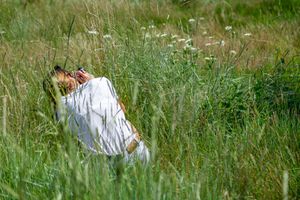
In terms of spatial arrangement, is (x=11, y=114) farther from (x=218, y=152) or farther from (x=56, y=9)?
(x=56, y=9)

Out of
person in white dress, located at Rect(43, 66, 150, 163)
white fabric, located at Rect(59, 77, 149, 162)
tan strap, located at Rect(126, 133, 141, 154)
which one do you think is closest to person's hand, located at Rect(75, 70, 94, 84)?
person in white dress, located at Rect(43, 66, 150, 163)

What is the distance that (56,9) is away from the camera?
7.67 meters

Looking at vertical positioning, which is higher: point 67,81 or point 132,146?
point 67,81

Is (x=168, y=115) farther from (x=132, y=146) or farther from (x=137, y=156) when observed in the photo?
(x=137, y=156)

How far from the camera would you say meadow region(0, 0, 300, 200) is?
2.38 metres

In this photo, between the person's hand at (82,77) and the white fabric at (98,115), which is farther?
the person's hand at (82,77)

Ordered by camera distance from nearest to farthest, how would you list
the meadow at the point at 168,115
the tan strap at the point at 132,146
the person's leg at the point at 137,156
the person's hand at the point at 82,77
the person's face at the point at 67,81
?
the meadow at the point at 168,115 → the person's leg at the point at 137,156 → the tan strap at the point at 132,146 → the person's face at the point at 67,81 → the person's hand at the point at 82,77

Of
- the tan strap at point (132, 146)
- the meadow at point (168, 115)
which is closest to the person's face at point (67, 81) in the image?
the meadow at point (168, 115)

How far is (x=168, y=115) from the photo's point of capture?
3633mm

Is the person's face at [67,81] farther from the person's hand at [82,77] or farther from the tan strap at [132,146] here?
the tan strap at [132,146]

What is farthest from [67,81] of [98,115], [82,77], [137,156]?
[137,156]

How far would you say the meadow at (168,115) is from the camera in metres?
2.38

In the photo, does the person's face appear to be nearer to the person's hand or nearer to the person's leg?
the person's hand

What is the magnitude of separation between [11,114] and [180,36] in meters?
2.86
